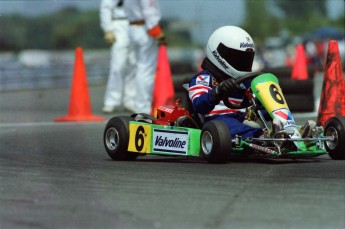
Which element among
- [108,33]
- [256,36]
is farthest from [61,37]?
[108,33]

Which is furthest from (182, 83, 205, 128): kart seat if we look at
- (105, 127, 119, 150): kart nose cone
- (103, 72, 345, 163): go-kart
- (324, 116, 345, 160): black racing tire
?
(324, 116, 345, 160): black racing tire

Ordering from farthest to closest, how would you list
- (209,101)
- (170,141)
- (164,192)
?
(170,141)
(209,101)
(164,192)

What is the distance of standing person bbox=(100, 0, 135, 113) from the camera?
14.9 m

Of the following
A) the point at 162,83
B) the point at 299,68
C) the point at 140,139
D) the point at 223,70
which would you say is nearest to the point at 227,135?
the point at 223,70

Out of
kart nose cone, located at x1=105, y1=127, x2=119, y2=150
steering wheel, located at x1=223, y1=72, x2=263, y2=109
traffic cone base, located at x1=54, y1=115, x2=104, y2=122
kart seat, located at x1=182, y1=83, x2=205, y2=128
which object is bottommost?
traffic cone base, located at x1=54, y1=115, x2=104, y2=122

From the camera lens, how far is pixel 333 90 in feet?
34.5

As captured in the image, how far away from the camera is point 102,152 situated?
372 inches

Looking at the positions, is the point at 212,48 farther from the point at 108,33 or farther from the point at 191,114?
the point at 108,33

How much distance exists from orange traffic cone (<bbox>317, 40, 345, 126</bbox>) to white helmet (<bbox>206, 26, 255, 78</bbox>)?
2188 mm

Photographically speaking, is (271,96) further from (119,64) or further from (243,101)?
(119,64)

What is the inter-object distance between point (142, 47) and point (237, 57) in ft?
18.6

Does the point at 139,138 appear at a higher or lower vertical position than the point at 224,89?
lower

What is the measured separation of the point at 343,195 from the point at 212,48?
2.90m

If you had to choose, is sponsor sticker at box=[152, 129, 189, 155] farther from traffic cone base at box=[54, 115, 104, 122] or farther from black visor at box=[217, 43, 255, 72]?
traffic cone base at box=[54, 115, 104, 122]
